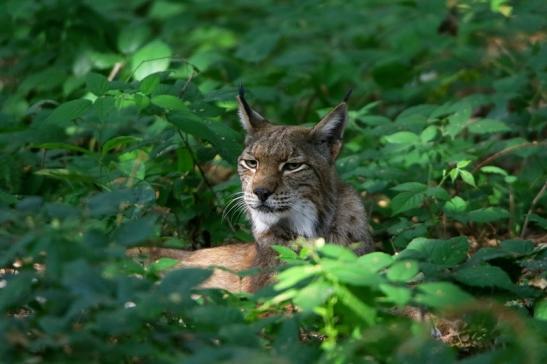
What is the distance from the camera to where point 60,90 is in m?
9.35

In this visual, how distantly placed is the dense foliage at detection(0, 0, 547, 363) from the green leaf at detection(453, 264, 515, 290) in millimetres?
13

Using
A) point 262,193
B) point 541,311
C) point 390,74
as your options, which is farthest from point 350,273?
point 390,74

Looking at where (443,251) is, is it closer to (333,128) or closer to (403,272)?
(403,272)

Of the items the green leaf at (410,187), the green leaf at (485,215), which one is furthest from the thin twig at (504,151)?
the green leaf at (410,187)

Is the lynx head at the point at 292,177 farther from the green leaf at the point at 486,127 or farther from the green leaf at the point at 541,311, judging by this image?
the green leaf at the point at 541,311

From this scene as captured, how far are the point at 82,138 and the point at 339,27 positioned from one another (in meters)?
3.27

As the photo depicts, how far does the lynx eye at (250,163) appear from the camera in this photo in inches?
260

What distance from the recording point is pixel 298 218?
651 cm

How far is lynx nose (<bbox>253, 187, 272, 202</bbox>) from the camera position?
20.8 ft

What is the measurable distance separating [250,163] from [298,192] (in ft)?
1.24

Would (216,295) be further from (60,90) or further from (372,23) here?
(372,23)

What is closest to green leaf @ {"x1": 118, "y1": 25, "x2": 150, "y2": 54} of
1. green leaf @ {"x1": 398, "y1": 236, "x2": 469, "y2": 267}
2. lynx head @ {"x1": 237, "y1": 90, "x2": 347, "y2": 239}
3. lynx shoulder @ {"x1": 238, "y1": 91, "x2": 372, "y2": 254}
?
lynx head @ {"x1": 237, "y1": 90, "x2": 347, "y2": 239}

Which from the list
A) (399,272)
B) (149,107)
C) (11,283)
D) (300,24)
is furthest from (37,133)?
(300,24)

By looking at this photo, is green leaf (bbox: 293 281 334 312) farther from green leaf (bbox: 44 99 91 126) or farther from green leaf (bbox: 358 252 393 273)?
green leaf (bbox: 44 99 91 126)
